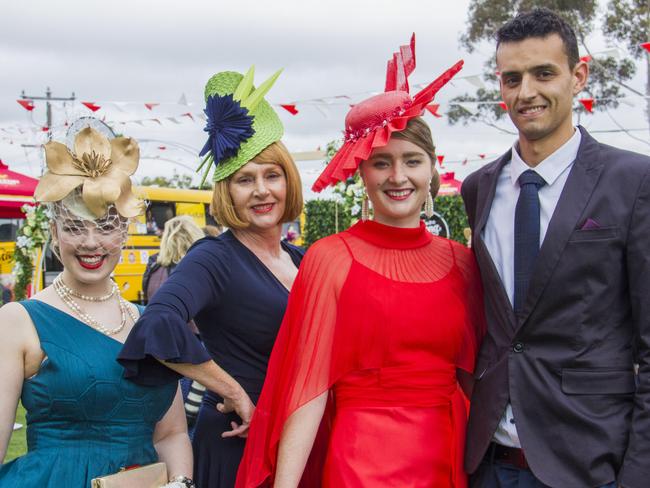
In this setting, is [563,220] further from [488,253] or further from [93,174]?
[93,174]

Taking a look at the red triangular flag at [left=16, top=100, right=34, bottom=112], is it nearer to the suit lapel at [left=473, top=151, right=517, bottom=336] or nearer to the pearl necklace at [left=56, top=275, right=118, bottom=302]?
the pearl necklace at [left=56, top=275, right=118, bottom=302]

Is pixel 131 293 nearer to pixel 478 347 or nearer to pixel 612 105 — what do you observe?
pixel 612 105

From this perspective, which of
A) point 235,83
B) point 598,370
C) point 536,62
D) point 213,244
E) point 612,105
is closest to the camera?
point 598,370

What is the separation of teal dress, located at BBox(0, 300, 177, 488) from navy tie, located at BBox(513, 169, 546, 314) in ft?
3.90

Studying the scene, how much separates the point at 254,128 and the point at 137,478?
130cm

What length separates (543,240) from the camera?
6.94ft

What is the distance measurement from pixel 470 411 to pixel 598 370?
46 centimetres

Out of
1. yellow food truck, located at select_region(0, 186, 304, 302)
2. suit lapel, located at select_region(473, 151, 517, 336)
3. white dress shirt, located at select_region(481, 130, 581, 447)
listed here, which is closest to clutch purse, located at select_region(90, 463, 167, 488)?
white dress shirt, located at select_region(481, 130, 581, 447)

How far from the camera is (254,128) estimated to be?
274 centimetres

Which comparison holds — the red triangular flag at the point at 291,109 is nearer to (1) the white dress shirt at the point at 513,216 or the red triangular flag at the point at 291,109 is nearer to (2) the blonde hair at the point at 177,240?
(2) the blonde hair at the point at 177,240

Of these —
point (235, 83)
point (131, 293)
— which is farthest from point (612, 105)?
point (235, 83)

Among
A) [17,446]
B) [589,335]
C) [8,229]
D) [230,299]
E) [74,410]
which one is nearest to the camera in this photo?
[589,335]

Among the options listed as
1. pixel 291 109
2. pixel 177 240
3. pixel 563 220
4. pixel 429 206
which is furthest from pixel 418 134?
pixel 291 109

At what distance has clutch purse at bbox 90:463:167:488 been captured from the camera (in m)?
2.06
